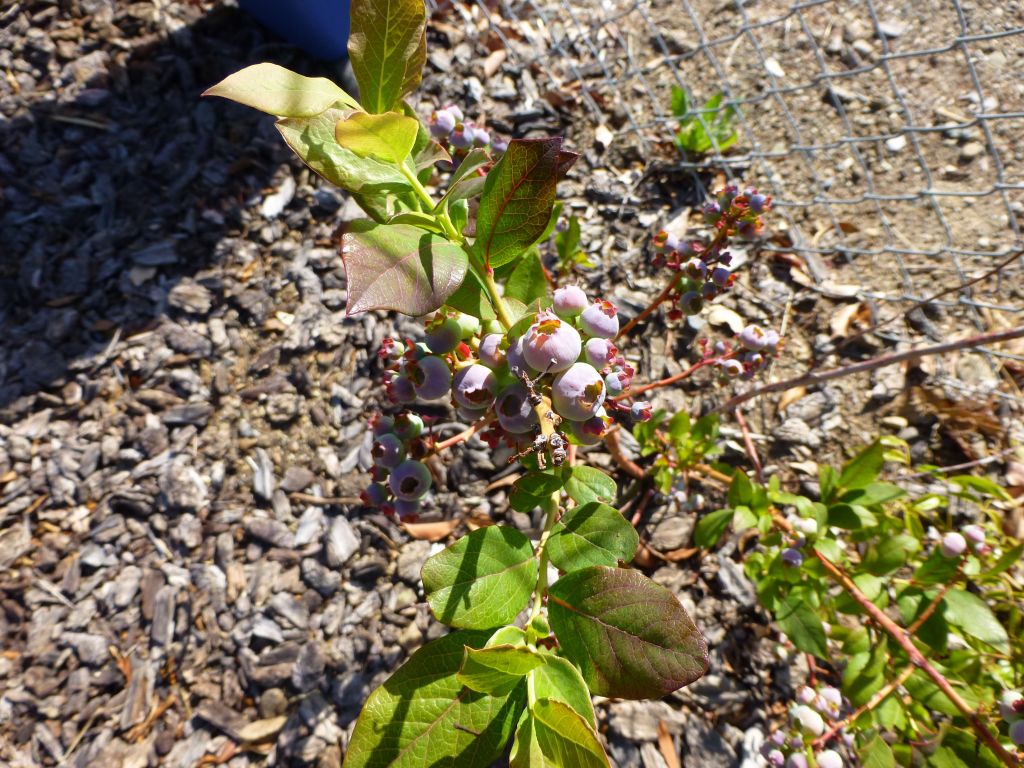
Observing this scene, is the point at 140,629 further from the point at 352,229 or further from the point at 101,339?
the point at 352,229

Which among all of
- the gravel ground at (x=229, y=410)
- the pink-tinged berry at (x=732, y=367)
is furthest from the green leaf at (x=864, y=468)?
the gravel ground at (x=229, y=410)

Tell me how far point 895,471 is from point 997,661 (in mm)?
497

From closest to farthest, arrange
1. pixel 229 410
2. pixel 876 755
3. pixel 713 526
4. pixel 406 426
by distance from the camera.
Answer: pixel 406 426 → pixel 876 755 → pixel 713 526 → pixel 229 410

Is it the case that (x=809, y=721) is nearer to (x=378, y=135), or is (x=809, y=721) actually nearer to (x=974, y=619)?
(x=974, y=619)

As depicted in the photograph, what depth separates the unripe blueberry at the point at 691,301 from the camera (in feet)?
3.99

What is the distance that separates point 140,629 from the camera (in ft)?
5.02

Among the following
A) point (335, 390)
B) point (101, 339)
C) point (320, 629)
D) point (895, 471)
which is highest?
point (895, 471)

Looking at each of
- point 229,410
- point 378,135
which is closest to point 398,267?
point 378,135

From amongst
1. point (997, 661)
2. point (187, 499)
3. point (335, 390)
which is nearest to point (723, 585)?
point (997, 661)

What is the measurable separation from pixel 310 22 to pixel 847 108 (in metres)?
1.79

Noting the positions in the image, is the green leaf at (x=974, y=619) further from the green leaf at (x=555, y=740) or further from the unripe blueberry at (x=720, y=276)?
the green leaf at (x=555, y=740)

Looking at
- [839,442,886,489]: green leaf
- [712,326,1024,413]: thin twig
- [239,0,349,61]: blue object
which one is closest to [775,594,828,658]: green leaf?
[839,442,886,489]: green leaf

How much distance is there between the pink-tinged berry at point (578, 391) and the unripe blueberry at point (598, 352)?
0.05 m

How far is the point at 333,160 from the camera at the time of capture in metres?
0.72
